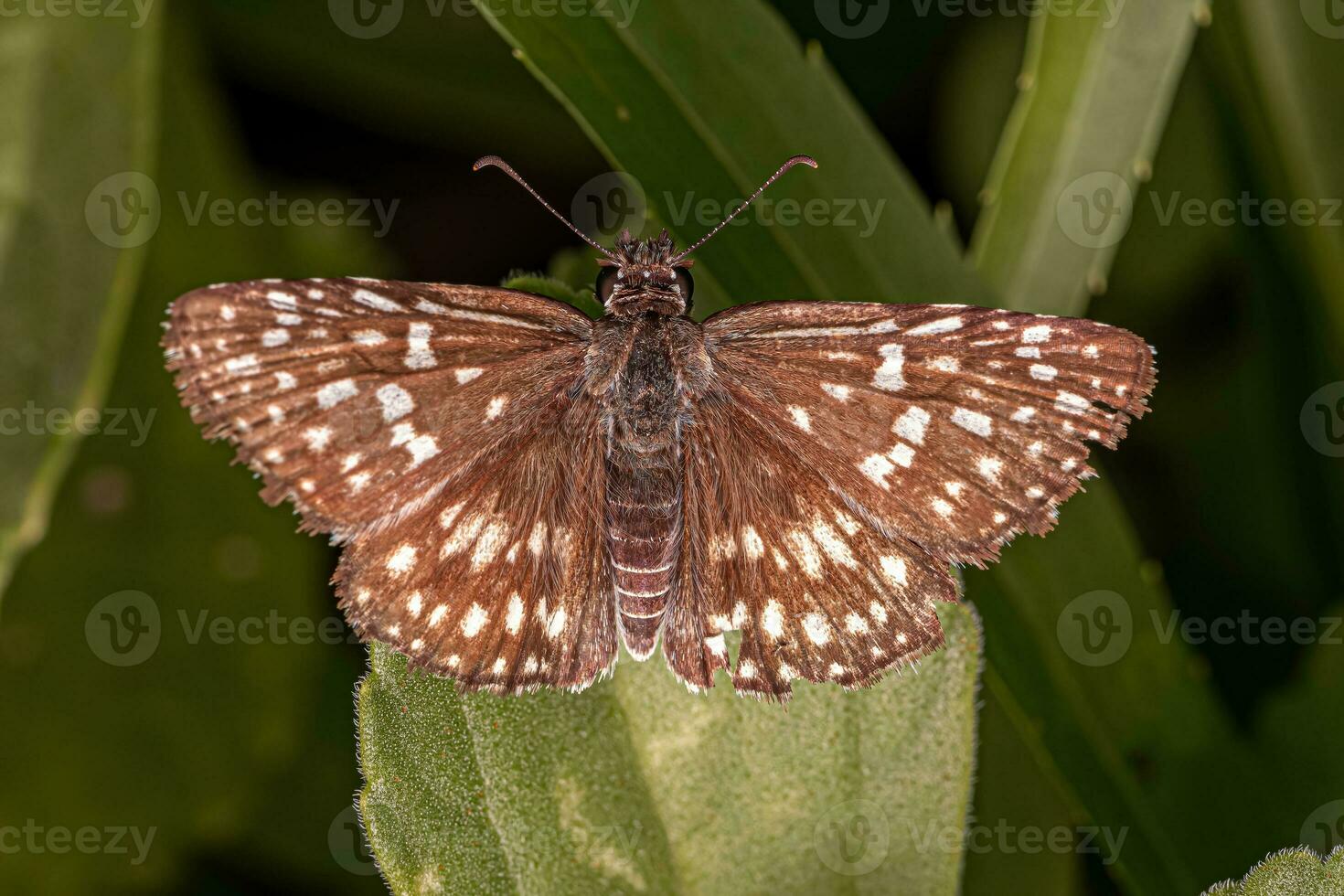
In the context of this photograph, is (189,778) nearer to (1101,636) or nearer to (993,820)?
(993,820)

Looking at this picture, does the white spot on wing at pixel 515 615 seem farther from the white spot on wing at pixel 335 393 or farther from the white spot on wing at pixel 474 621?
the white spot on wing at pixel 335 393

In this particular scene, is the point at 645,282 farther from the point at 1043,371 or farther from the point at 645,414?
the point at 1043,371

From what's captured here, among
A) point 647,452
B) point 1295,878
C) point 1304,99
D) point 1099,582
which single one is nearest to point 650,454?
point 647,452

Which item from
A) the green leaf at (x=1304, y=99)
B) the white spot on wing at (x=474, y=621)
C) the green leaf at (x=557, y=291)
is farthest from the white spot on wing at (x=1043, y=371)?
the green leaf at (x=1304, y=99)

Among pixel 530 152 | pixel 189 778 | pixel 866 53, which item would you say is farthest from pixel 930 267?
pixel 189 778

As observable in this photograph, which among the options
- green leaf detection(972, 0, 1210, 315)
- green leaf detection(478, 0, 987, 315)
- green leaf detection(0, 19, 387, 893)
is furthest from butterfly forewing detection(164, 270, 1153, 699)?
green leaf detection(0, 19, 387, 893)
